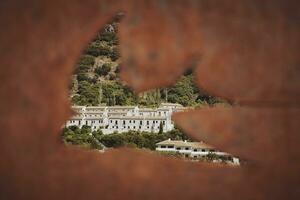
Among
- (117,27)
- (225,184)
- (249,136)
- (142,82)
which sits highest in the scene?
(117,27)

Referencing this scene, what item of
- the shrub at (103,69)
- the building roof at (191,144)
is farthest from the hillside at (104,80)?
the building roof at (191,144)

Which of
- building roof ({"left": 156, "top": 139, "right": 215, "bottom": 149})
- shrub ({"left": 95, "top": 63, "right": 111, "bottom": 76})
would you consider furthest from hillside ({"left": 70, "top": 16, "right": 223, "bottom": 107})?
building roof ({"left": 156, "top": 139, "right": 215, "bottom": 149})

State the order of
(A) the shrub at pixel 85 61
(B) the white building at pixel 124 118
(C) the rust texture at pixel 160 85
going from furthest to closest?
(A) the shrub at pixel 85 61
(B) the white building at pixel 124 118
(C) the rust texture at pixel 160 85

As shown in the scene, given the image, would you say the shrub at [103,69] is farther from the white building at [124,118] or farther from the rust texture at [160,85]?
the white building at [124,118]

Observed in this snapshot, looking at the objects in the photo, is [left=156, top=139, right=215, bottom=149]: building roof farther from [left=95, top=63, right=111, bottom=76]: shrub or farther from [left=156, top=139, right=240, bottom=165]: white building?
[left=95, top=63, right=111, bottom=76]: shrub

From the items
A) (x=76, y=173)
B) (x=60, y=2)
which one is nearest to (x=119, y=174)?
(x=76, y=173)

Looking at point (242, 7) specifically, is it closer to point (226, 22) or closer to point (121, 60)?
point (226, 22)
